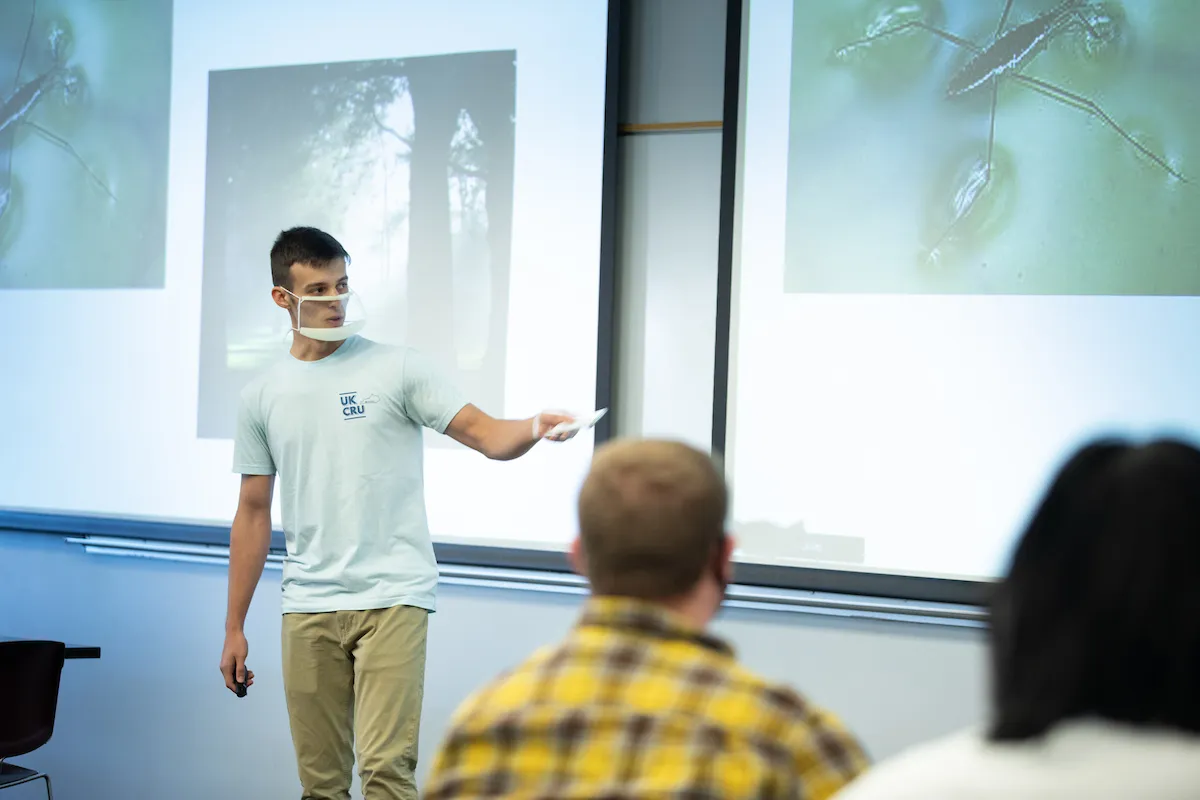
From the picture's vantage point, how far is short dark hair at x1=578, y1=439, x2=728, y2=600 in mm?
1076

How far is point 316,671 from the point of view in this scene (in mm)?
2459

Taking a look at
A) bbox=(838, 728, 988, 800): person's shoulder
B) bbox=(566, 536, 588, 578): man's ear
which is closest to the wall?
bbox=(566, 536, 588, 578): man's ear

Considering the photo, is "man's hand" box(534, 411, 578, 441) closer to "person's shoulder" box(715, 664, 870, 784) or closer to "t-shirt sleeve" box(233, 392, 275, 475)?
"t-shirt sleeve" box(233, 392, 275, 475)

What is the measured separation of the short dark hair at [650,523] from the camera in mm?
1076

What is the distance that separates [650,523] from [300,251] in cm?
173

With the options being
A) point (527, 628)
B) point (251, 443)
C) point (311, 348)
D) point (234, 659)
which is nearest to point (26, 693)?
point (234, 659)

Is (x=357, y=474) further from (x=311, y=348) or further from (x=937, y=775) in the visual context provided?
(x=937, y=775)

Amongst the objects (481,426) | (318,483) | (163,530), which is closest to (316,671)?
(318,483)

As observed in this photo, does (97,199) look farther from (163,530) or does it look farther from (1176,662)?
(1176,662)

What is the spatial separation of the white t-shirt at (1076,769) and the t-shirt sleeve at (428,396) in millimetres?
1785

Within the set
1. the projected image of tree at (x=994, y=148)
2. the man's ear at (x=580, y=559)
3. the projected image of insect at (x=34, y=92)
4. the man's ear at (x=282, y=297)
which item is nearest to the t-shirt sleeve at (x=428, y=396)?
the man's ear at (x=282, y=297)

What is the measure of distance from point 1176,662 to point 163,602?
318 cm

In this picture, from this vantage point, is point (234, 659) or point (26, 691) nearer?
point (234, 659)

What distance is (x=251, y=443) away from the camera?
2.59 metres
